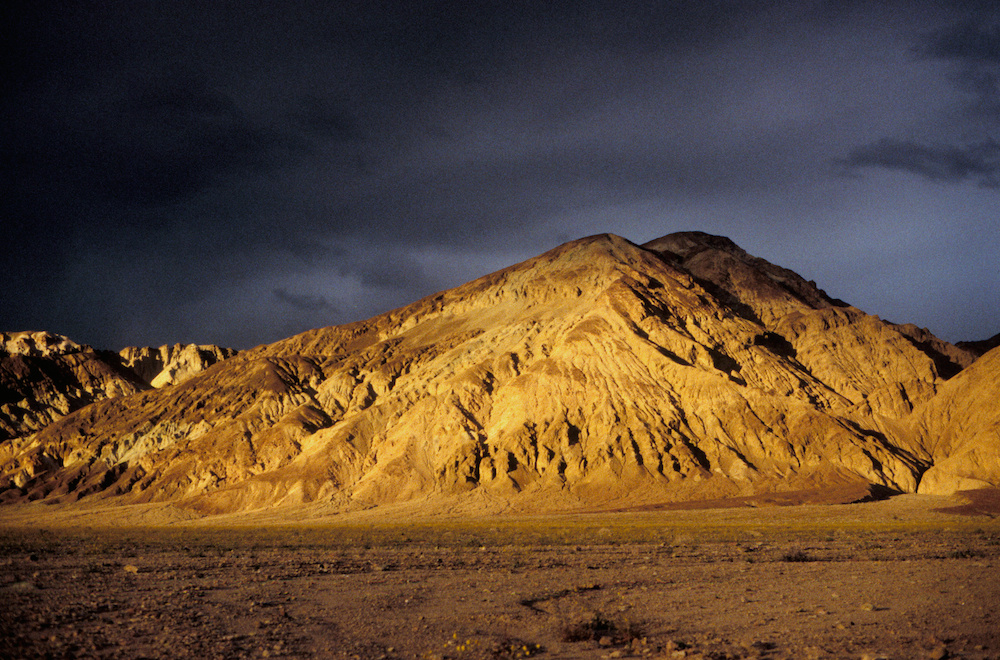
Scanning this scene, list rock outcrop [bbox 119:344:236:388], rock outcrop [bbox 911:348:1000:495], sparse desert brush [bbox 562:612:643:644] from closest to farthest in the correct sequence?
sparse desert brush [bbox 562:612:643:644]
rock outcrop [bbox 911:348:1000:495]
rock outcrop [bbox 119:344:236:388]

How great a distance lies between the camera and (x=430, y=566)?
27469mm

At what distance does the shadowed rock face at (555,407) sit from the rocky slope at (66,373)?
2488cm

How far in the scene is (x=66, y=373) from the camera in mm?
170375

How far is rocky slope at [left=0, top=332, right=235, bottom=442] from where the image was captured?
15338cm

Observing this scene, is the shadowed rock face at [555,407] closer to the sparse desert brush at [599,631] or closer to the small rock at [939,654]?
the sparse desert brush at [599,631]

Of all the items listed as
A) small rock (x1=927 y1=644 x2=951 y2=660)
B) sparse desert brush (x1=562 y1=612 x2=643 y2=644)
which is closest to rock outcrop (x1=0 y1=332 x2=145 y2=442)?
sparse desert brush (x1=562 y1=612 x2=643 y2=644)

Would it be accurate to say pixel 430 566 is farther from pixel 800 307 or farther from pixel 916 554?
pixel 800 307

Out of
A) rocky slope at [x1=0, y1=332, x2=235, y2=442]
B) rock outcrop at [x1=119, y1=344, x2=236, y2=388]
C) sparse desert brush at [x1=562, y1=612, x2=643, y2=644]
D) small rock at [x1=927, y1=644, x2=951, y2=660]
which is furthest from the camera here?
rock outcrop at [x1=119, y1=344, x2=236, y2=388]

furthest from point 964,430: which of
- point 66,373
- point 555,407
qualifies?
point 66,373

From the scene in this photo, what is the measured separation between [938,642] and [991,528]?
125ft

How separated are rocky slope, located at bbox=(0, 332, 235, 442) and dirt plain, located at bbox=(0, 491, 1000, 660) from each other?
5306 inches

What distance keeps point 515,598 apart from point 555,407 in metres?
70.4

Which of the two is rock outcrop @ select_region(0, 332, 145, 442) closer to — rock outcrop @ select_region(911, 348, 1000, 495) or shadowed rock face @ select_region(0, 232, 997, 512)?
shadowed rock face @ select_region(0, 232, 997, 512)

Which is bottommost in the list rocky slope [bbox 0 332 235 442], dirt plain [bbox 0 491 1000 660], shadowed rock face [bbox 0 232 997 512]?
dirt plain [bbox 0 491 1000 660]
